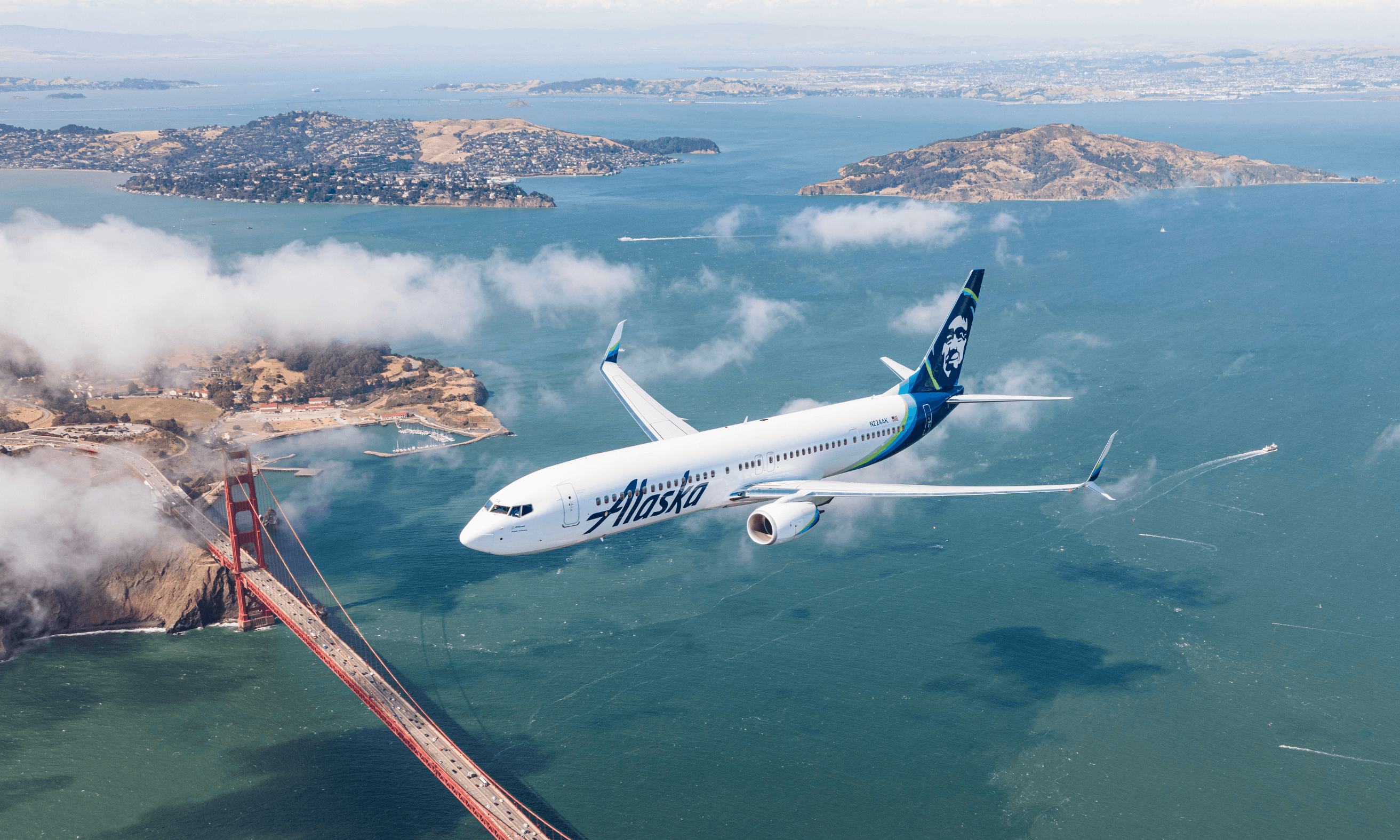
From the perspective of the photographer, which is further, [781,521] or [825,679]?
[825,679]

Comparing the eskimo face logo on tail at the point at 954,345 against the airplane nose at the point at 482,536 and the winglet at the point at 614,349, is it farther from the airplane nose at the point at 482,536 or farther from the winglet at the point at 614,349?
the airplane nose at the point at 482,536

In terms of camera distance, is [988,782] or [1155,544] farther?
[1155,544]

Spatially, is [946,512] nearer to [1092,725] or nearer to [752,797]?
[1092,725]

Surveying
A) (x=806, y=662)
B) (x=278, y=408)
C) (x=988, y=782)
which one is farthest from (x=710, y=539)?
(x=278, y=408)

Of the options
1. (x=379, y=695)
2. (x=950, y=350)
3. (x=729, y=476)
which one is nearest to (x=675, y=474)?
(x=729, y=476)

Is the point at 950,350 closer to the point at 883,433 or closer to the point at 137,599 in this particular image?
the point at 883,433

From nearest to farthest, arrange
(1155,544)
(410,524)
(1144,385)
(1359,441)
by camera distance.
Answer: (1155,544)
(410,524)
(1359,441)
(1144,385)
